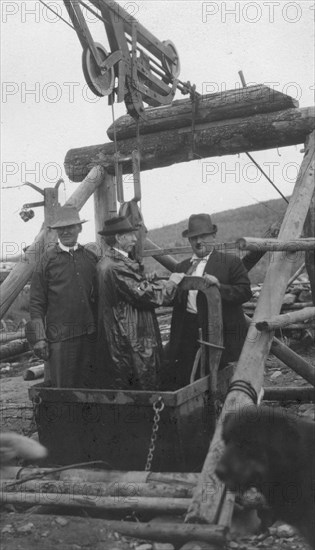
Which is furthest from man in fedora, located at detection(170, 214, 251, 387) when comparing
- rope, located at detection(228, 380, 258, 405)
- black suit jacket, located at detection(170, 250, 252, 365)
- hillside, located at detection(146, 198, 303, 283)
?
hillside, located at detection(146, 198, 303, 283)

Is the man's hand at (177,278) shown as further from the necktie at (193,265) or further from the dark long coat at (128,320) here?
the necktie at (193,265)

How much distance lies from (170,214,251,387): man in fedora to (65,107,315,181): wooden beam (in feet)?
5.51

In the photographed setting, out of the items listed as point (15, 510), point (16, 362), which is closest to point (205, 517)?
point (15, 510)

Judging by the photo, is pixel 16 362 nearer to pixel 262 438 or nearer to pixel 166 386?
pixel 166 386

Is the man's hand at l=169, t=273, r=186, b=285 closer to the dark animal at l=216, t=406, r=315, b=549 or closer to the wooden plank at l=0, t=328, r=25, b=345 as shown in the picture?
the dark animal at l=216, t=406, r=315, b=549

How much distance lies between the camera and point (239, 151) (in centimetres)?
728

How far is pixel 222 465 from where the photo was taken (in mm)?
3895

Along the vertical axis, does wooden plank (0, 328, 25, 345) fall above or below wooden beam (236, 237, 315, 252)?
below

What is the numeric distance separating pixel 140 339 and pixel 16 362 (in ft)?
23.1

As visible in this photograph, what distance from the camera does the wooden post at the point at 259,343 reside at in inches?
143

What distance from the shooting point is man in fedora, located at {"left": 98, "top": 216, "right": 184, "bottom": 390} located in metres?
4.89

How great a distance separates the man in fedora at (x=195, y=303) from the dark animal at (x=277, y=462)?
1478mm

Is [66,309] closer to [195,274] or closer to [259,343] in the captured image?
[195,274]

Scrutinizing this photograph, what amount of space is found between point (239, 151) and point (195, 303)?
8.27 ft
